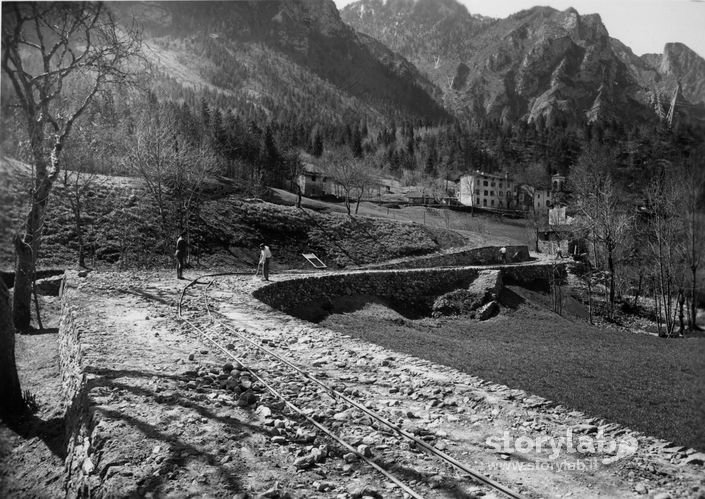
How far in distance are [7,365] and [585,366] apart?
457 inches

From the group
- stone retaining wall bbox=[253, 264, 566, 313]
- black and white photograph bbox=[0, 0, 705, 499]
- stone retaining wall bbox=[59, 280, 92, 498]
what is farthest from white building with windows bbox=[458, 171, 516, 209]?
stone retaining wall bbox=[59, 280, 92, 498]

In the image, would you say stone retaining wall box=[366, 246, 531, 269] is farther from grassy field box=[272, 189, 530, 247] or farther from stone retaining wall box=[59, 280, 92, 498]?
stone retaining wall box=[59, 280, 92, 498]

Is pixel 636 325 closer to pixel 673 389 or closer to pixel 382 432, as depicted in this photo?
pixel 673 389

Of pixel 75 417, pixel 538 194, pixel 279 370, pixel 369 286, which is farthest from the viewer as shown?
pixel 538 194

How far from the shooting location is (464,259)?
135ft

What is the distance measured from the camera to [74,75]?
346 inches

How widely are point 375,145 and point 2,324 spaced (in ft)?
532

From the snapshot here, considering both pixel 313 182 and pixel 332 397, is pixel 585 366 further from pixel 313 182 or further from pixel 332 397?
pixel 313 182

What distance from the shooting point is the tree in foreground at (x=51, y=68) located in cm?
475

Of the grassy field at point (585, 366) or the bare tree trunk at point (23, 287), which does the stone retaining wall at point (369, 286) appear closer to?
the grassy field at point (585, 366)

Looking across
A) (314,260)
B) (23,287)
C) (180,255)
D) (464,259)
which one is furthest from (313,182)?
(23,287)

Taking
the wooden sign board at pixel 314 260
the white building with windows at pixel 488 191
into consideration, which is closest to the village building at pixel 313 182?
the white building with windows at pixel 488 191

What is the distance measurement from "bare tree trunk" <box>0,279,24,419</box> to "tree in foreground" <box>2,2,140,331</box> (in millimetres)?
3055

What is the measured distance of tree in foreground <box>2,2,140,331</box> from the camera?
4746 mm
